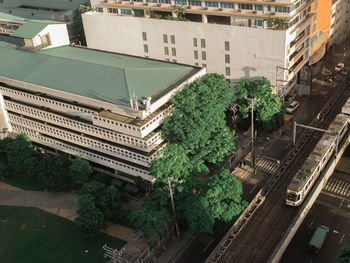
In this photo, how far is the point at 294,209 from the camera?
223 ft

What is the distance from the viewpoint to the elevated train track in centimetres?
6050

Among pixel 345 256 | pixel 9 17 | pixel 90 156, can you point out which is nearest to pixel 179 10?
pixel 90 156

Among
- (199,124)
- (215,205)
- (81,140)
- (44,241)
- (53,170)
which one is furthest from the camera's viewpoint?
(81,140)

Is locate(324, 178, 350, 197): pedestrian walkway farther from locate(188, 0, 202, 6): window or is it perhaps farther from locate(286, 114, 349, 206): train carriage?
locate(188, 0, 202, 6): window

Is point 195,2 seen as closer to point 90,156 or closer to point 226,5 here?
point 226,5

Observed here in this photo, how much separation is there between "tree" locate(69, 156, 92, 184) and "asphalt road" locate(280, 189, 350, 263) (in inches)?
1480

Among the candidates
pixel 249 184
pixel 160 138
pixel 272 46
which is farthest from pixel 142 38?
pixel 249 184

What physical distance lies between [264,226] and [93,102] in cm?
3585

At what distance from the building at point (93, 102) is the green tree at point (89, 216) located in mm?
11073

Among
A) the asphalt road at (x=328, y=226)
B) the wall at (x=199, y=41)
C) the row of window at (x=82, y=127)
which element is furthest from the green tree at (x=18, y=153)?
the asphalt road at (x=328, y=226)

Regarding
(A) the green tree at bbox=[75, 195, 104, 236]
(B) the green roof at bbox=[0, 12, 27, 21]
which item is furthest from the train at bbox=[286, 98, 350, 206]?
(B) the green roof at bbox=[0, 12, 27, 21]

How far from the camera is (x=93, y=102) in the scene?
246ft

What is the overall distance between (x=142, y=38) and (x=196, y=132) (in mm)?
43694

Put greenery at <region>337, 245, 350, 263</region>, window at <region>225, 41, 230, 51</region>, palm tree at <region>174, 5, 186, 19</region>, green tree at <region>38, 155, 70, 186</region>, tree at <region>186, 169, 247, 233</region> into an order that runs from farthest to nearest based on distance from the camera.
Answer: palm tree at <region>174, 5, 186, 19</region>, window at <region>225, 41, 230, 51</region>, green tree at <region>38, 155, 70, 186</region>, tree at <region>186, 169, 247, 233</region>, greenery at <region>337, 245, 350, 263</region>
